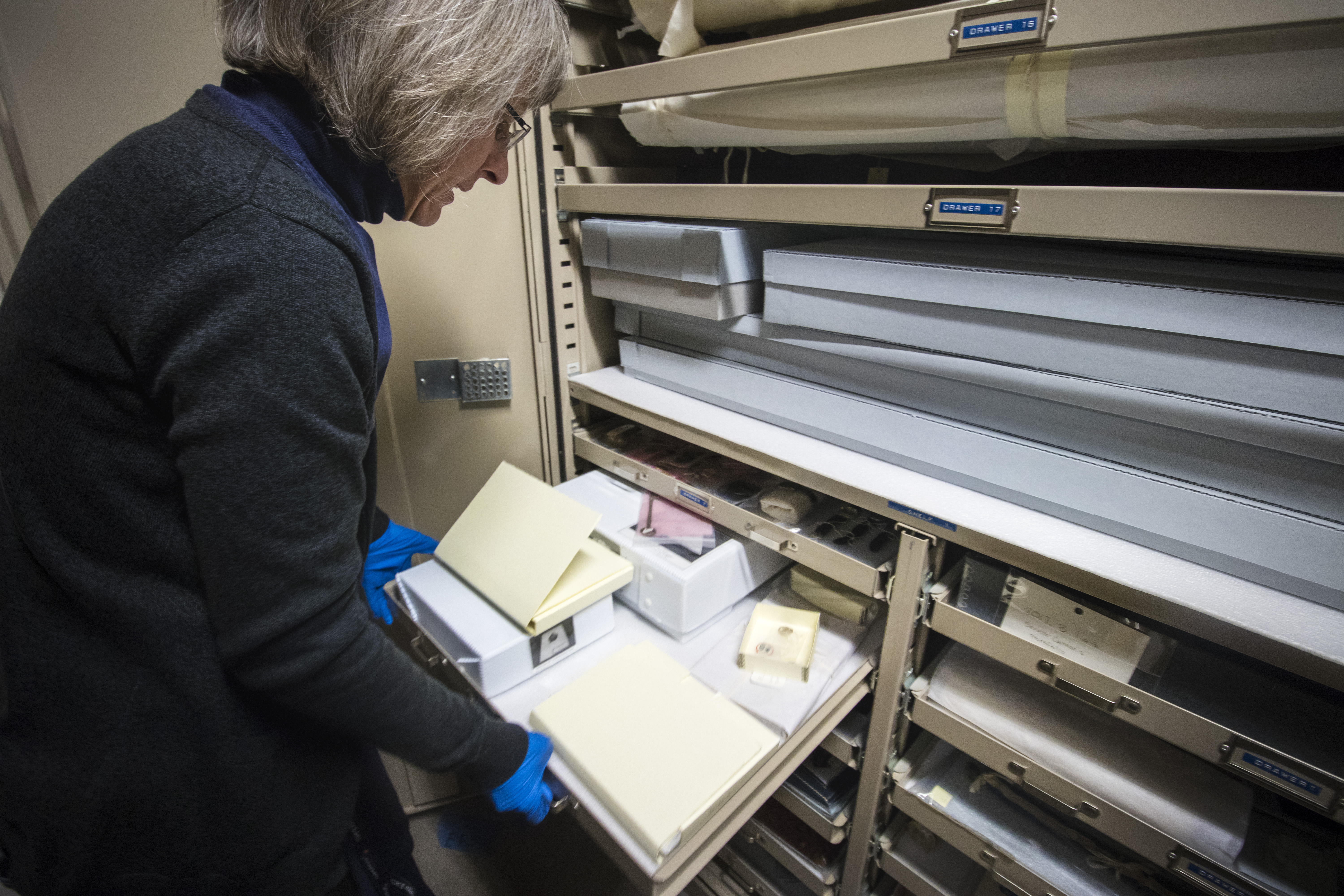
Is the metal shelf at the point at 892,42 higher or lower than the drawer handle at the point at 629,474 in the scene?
higher

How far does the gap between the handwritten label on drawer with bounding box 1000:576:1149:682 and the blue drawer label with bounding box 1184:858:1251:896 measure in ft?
0.67

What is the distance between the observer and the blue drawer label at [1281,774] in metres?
0.58

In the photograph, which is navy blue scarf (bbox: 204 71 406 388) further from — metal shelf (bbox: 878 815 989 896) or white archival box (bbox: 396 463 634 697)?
metal shelf (bbox: 878 815 989 896)

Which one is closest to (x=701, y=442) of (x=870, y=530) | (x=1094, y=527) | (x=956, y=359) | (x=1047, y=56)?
(x=870, y=530)

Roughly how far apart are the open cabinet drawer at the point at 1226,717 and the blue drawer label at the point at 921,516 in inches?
5.0

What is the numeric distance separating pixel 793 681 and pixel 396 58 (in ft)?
2.90

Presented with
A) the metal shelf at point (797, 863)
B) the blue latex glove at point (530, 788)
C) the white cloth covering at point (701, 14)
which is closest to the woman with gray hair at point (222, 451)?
the blue latex glove at point (530, 788)

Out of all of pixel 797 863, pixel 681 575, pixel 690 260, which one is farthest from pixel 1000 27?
pixel 797 863

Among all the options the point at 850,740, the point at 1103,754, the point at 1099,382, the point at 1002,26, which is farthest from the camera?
the point at 850,740

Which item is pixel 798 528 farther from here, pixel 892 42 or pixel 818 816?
pixel 892 42

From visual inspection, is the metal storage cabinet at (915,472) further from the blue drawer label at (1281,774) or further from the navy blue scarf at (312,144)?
the navy blue scarf at (312,144)

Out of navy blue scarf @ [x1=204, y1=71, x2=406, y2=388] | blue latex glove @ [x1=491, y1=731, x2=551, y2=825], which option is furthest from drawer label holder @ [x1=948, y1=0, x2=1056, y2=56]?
blue latex glove @ [x1=491, y1=731, x2=551, y2=825]

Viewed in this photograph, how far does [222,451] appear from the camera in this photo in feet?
1.59

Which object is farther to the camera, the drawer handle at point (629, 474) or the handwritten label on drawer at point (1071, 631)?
the drawer handle at point (629, 474)
